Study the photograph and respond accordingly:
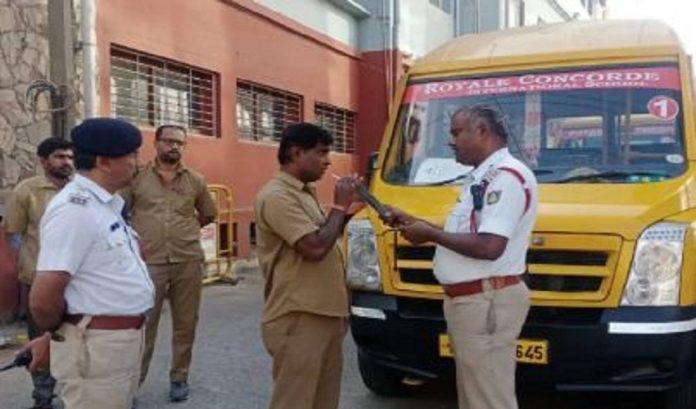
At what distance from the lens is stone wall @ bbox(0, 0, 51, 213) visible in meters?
7.91

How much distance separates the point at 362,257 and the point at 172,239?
1.29 meters

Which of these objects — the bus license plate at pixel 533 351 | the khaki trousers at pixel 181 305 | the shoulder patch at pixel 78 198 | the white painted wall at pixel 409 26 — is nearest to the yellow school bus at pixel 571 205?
the bus license plate at pixel 533 351

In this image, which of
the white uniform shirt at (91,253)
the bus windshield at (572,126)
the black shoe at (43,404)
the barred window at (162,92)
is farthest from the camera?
the barred window at (162,92)

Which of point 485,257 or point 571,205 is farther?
point 571,205

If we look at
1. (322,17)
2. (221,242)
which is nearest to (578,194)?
(221,242)

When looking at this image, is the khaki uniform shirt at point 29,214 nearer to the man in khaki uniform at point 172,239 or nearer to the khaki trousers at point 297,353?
the man in khaki uniform at point 172,239

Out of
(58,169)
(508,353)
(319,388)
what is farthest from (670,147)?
(58,169)

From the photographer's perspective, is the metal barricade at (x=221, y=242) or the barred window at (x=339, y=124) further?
the barred window at (x=339, y=124)

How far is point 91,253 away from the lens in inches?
115

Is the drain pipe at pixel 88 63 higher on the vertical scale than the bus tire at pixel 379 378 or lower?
higher

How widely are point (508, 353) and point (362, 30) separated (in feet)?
44.8

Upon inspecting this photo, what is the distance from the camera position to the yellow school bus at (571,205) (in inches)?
166

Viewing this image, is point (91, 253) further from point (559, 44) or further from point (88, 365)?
point (559, 44)

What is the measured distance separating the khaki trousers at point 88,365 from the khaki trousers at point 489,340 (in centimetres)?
136
